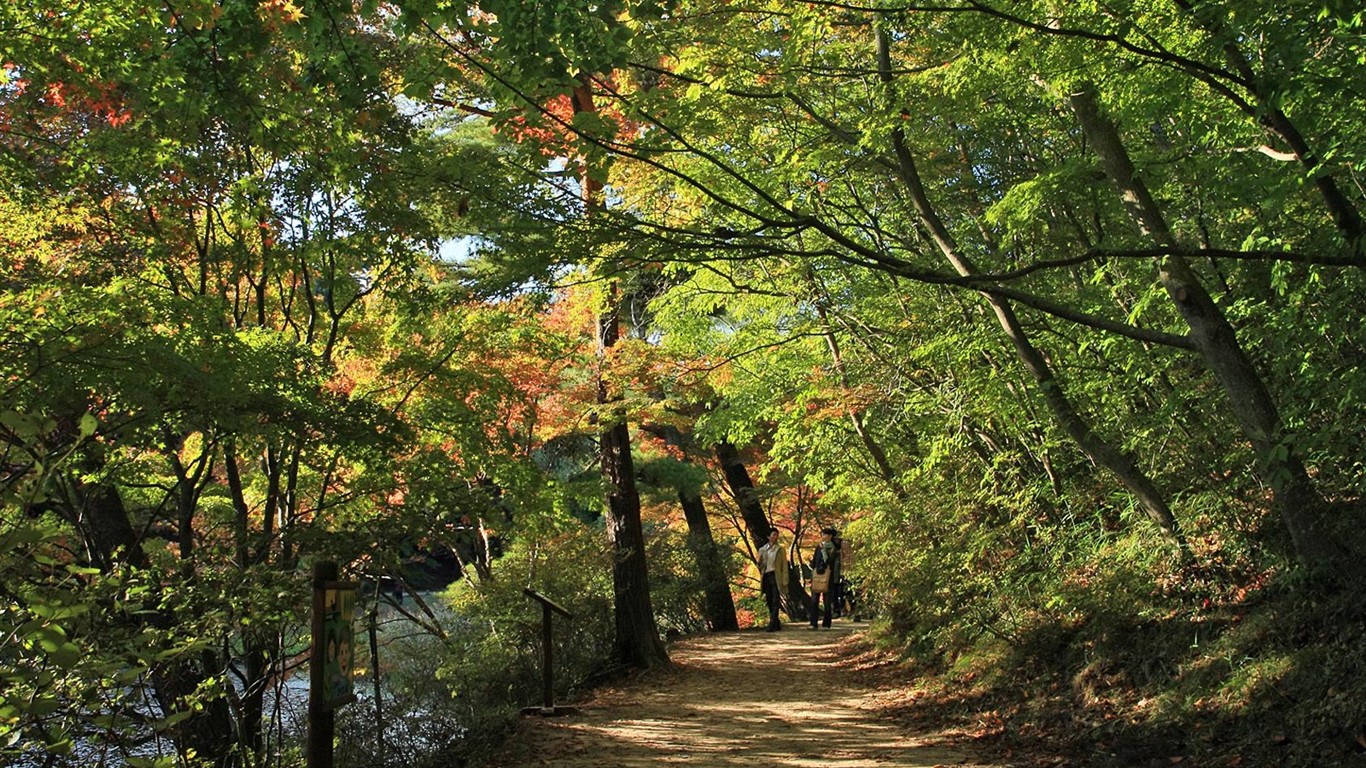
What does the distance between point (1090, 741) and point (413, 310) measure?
19.4 ft

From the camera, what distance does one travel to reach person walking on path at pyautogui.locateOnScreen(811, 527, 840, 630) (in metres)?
15.4

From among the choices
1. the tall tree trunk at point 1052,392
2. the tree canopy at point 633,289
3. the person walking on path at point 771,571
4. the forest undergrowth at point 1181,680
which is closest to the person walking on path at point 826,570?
the person walking on path at point 771,571

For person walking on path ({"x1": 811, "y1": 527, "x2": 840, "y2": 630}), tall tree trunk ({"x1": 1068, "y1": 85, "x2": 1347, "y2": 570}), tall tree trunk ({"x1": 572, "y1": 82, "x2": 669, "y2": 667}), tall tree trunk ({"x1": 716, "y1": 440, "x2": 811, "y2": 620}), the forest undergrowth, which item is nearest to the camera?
the forest undergrowth

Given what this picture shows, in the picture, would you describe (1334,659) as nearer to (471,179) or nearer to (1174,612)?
(1174,612)

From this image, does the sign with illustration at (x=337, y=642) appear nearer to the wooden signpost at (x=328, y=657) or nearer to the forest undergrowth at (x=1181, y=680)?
the wooden signpost at (x=328, y=657)

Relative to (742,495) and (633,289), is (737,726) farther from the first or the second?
(742,495)

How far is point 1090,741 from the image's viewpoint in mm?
6145

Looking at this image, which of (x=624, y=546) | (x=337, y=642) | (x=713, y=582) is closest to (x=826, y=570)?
(x=713, y=582)

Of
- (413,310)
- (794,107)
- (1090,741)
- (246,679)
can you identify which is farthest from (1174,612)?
(246,679)

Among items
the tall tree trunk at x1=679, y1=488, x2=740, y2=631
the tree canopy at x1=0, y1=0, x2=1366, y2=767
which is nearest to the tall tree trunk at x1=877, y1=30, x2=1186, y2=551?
the tree canopy at x1=0, y1=0, x2=1366, y2=767

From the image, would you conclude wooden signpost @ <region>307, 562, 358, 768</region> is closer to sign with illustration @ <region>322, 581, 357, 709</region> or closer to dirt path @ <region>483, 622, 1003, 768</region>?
sign with illustration @ <region>322, 581, 357, 709</region>

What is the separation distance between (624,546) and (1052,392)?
5.90 meters

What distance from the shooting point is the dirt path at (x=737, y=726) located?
22.9 ft

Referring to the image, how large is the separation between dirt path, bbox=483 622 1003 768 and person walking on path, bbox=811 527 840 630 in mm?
3146
